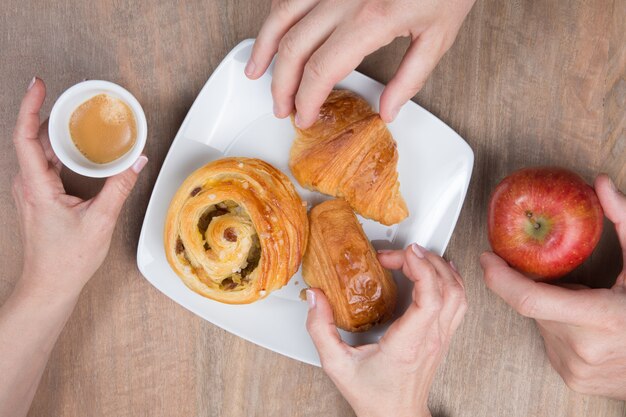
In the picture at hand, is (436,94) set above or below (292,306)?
above

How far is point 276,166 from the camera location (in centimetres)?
156

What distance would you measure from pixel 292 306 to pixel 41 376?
654 mm

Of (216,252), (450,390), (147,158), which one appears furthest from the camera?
(450,390)

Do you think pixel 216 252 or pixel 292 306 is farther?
pixel 292 306

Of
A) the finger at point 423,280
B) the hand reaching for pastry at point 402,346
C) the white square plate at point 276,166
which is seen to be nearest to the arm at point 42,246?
the white square plate at point 276,166

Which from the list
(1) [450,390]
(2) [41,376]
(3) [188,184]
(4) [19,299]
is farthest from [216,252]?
(1) [450,390]

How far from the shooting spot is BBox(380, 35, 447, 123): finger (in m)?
1.23

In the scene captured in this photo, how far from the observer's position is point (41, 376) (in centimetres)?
158

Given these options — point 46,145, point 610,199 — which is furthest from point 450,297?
point 46,145

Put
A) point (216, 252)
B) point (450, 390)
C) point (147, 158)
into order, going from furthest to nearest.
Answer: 1. point (450, 390)
2. point (147, 158)
3. point (216, 252)

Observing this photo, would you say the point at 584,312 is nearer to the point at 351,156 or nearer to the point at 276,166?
the point at 351,156

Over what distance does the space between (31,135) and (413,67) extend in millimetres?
830

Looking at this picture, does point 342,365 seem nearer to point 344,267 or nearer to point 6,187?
point 344,267

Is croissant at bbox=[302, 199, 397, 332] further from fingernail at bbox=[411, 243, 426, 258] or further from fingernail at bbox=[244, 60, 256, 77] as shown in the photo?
fingernail at bbox=[244, 60, 256, 77]
